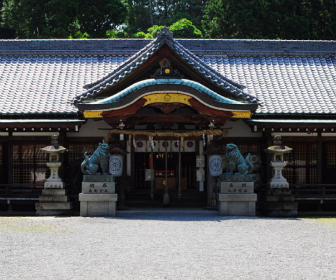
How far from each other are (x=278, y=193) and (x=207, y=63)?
6298 millimetres

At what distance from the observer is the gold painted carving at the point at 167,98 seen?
16.9 meters

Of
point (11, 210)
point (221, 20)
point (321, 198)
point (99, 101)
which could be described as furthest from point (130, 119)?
point (221, 20)

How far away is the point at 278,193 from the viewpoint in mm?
17375

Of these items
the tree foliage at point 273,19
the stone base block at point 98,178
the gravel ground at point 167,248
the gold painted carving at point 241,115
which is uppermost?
the tree foliage at point 273,19

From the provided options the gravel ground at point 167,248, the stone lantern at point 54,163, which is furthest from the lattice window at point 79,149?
the gravel ground at point 167,248

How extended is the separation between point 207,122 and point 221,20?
1875cm

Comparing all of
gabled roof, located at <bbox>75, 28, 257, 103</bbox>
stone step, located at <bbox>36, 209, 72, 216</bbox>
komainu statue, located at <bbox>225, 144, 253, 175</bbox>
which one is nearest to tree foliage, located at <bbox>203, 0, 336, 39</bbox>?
gabled roof, located at <bbox>75, 28, 257, 103</bbox>

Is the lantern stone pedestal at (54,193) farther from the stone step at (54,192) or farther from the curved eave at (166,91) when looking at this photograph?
the curved eave at (166,91)

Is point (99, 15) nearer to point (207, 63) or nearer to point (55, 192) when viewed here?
point (207, 63)

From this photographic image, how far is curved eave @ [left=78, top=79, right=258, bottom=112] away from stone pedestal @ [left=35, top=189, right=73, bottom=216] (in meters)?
2.45

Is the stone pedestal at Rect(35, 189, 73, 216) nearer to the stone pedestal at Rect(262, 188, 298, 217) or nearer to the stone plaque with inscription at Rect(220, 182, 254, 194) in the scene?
the stone plaque with inscription at Rect(220, 182, 254, 194)

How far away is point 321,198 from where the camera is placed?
1830cm

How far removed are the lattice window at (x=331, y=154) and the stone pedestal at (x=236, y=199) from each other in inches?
151

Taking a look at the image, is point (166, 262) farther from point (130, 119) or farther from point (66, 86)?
point (66, 86)
